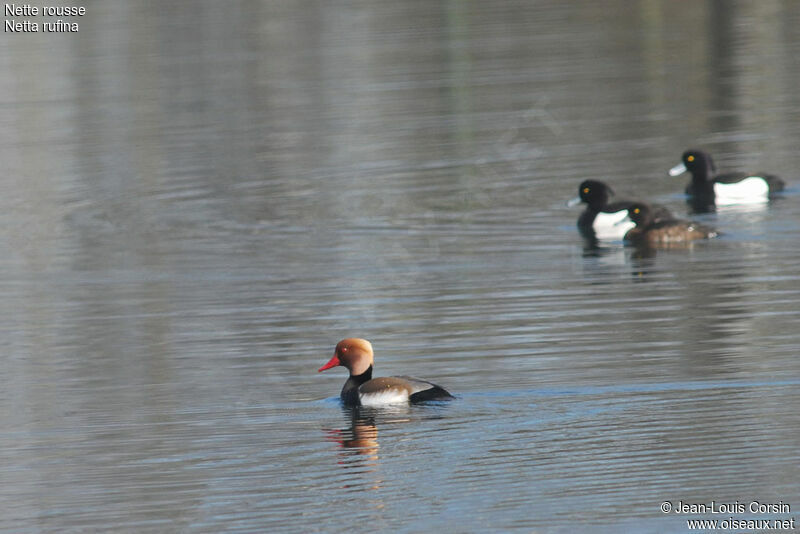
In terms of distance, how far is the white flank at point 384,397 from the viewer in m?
11.9

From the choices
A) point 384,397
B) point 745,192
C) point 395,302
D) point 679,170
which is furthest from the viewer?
point 679,170

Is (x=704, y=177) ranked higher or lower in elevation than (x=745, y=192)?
higher

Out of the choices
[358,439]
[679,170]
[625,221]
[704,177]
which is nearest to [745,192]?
[704,177]

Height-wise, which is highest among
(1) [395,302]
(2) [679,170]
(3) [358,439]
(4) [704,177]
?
(2) [679,170]

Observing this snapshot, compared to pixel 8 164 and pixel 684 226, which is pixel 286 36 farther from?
pixel 684 226

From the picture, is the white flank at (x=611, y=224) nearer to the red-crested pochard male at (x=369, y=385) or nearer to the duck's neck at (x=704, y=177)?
the duck's neck at (x=704, y=177)

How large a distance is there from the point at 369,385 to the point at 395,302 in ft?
13.3

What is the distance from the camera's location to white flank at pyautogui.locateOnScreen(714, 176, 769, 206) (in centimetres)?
2097

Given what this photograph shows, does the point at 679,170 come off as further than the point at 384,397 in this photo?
Yes

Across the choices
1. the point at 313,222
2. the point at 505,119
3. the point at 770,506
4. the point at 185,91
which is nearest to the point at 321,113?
the point at 505,119

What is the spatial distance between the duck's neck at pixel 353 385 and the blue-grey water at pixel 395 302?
0.69 feet

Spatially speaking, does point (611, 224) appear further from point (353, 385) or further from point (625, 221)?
point (353, 385)

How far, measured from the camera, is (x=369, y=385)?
39.7 ft

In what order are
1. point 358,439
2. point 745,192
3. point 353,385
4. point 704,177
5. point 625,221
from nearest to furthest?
point 358,439
point 353,385
point 625,221
point 745,192
point 704,177
